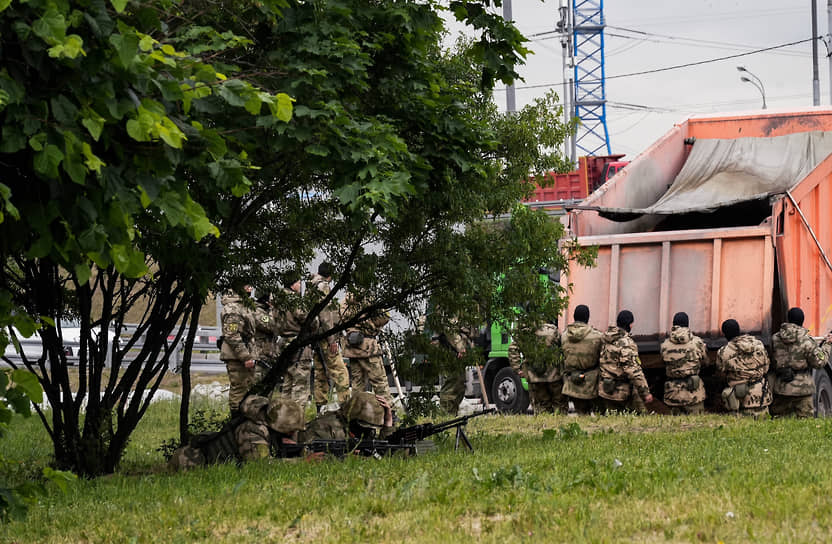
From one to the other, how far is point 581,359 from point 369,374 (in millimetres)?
2968

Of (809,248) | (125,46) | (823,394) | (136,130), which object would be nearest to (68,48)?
(125,46)

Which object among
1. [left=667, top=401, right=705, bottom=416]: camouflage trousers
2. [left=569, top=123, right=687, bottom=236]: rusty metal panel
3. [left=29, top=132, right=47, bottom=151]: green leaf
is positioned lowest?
[left=667, top=401, right=705, bottom=416]: camouflage trousers

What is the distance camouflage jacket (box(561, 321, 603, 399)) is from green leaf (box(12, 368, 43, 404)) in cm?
887

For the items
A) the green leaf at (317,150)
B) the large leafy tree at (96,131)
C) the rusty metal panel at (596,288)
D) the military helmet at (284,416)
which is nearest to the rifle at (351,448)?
the military helmet at (284,416)

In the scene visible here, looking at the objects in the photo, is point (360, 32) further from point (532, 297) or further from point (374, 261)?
point (532, 297)

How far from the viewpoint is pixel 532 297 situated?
980cm

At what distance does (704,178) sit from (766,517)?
30.0 ft

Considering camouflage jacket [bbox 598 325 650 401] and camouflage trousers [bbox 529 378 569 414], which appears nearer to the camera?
camouflage jacket [bbox 598 325 650 401]

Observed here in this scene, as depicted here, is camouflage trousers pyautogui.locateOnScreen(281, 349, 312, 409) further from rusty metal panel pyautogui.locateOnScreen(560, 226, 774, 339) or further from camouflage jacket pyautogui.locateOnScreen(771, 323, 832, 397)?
camouflage jacket pyautogui.locateOnScreen(771, 323, 832, 397)

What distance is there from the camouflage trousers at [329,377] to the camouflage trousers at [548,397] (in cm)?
250

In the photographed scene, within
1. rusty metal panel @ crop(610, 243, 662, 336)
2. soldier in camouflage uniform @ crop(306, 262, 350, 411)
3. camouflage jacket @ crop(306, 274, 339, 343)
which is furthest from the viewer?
soldier in camouflage uniform @ crop(306, 262, 350, 411)

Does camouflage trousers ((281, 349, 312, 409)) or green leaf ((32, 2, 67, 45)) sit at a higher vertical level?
green leaf ((32, 2, 67, 45))

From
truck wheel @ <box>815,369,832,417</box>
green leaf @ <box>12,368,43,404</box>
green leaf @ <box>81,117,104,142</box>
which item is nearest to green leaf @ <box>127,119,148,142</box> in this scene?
green leaf @ <box>81,117,104,142</box>

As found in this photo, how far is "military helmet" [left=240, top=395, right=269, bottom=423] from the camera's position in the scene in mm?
9188
